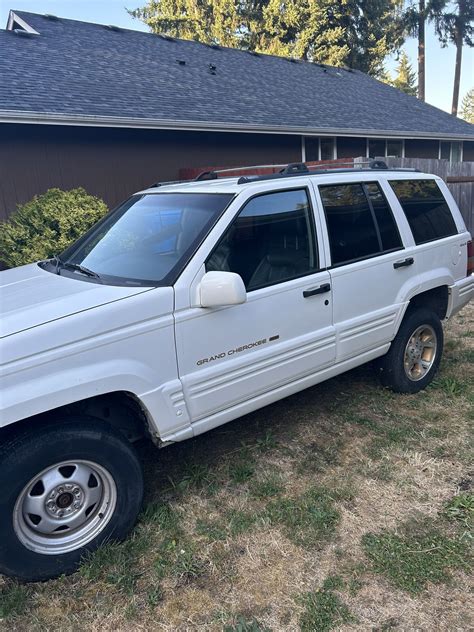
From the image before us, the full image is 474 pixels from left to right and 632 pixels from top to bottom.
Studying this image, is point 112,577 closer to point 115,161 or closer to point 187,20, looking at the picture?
point 115,161

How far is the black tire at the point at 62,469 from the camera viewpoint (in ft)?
7.57

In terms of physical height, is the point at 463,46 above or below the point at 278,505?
above

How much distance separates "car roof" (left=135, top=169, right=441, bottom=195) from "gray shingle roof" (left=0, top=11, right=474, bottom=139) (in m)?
6.38

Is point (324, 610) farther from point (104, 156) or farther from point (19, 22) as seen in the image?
point (19, 22)

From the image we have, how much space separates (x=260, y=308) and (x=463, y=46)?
3576 centimetres

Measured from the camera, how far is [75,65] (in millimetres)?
11273

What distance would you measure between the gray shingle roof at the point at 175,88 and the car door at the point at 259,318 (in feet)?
23.2

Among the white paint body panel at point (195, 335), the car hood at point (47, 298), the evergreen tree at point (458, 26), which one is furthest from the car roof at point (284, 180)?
the evergreen tree at point (458, 26)

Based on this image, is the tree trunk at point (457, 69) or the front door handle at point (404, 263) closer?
the front door handle at point (404, 263)

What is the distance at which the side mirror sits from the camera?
2.64 metres

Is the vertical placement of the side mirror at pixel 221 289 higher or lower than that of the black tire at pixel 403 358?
higher

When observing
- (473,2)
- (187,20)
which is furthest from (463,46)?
(187,20)

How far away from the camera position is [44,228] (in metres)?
7.74

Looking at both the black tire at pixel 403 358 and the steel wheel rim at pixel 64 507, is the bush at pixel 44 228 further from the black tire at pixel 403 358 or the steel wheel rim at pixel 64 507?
the steel wheel rim at pixel 64 507
